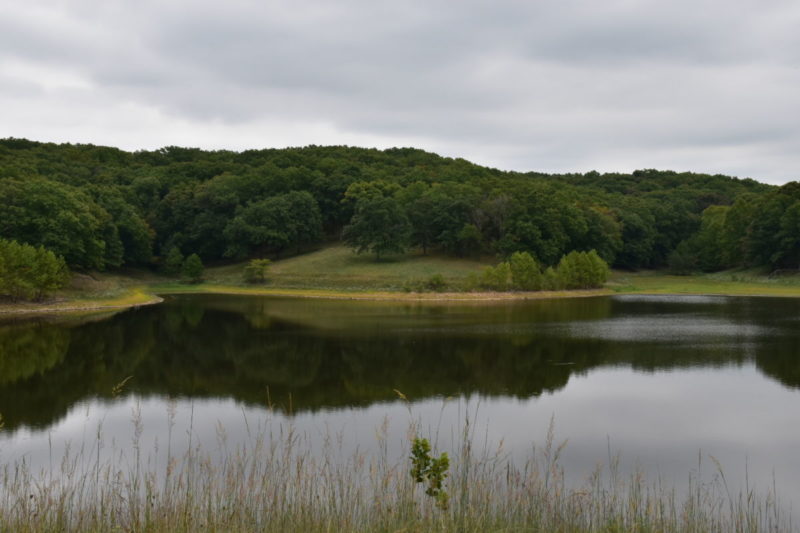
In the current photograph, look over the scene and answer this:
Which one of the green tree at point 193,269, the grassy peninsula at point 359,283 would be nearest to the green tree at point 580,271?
the grassy peninsula at point 359,283

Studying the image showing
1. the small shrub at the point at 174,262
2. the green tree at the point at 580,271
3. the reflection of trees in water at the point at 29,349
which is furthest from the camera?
the small shrub at the point at 174,262

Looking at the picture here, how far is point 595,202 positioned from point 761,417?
8856 cm

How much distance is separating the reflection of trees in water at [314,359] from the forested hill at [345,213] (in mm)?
33945

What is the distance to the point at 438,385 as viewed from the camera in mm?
21484

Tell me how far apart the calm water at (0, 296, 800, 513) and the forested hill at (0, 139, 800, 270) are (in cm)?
3308

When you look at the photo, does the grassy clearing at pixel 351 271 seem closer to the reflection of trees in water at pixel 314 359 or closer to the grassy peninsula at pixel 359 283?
the grassy peninsula at pixel 359 283

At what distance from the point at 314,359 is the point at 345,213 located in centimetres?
7294

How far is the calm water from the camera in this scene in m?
14.9

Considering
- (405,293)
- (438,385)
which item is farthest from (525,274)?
(438,385)

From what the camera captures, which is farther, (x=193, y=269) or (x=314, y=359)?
(x=193, y=269)

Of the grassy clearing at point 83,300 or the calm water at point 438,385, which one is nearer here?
the calm water at point 438,385

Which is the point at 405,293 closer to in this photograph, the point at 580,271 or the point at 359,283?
the point at 359,283

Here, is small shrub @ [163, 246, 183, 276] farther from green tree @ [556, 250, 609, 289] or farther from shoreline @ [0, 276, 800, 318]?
green tree @ [556, 250, 609, 289]

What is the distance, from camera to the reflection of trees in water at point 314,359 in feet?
68.4
